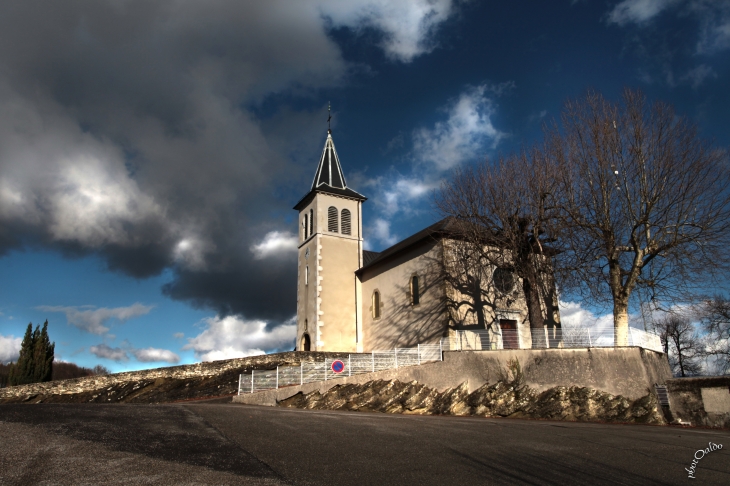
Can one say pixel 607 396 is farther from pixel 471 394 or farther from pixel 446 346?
pixel 446 346

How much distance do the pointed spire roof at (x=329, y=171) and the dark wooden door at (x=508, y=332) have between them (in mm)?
15982

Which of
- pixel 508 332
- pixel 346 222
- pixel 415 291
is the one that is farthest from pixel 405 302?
pixel 346 222

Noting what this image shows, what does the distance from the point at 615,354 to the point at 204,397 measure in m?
16.4

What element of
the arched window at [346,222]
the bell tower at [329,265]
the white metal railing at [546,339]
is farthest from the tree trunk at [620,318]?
the arched window at [346,222]

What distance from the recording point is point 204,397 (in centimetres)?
2195

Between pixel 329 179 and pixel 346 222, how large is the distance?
379 centimetres

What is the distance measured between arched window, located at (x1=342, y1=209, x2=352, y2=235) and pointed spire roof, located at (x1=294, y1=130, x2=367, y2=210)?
A: 1163 mm

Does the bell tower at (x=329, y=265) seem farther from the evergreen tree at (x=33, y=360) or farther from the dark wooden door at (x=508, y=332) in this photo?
the evergreen tree at (x=33, y=360)

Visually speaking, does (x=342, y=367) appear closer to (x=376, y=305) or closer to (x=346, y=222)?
(x=376, y=305)

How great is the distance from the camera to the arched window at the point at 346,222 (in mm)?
34941

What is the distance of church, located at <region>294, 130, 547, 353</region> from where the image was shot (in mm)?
25094

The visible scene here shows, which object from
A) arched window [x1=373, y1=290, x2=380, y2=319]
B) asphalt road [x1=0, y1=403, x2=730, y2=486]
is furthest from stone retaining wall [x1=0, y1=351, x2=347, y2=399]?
asphalt road [x1=0, y1=403, x2=730, y2=486]

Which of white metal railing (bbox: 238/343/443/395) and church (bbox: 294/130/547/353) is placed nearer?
white metal railing (bbox: 238/343/443/395)
